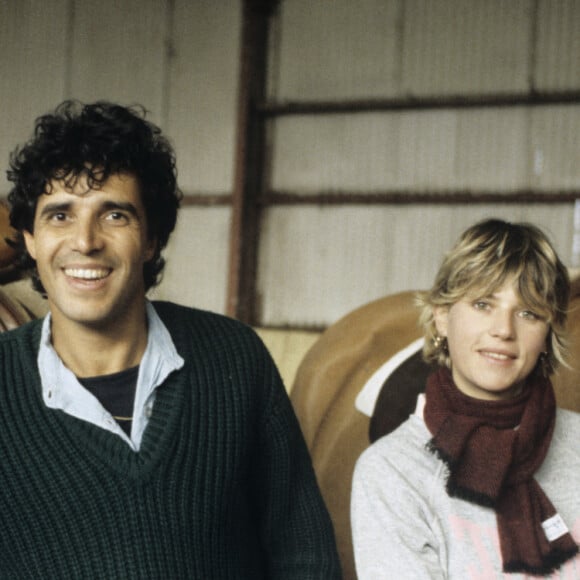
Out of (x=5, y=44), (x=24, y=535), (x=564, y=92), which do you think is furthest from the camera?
(x=5, y=44)

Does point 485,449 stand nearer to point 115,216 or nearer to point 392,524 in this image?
point 392,524

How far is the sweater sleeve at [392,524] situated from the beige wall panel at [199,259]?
3.58 m

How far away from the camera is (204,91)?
5074 millimetres

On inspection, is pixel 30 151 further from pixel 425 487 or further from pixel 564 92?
pixel 564 92

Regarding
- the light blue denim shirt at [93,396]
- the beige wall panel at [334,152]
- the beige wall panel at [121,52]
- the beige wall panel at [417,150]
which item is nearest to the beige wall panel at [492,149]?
the beige wall panel at [417,150]

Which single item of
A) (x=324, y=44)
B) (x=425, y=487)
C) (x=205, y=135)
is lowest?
(x=425, y=487)

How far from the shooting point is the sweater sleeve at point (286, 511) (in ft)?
4.95

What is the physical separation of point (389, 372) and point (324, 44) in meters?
2.92

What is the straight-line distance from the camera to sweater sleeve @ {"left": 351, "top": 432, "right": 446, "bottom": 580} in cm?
141

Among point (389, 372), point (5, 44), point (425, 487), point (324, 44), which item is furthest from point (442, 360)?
point (5, 44)

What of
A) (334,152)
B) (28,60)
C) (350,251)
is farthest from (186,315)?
(28,60)

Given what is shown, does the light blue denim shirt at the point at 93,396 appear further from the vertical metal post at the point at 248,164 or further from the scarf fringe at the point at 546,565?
the vertical metal post at the point at 248,164

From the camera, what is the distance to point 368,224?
188 inches

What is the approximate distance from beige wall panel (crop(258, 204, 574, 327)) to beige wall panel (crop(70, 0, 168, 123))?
1143 mm
